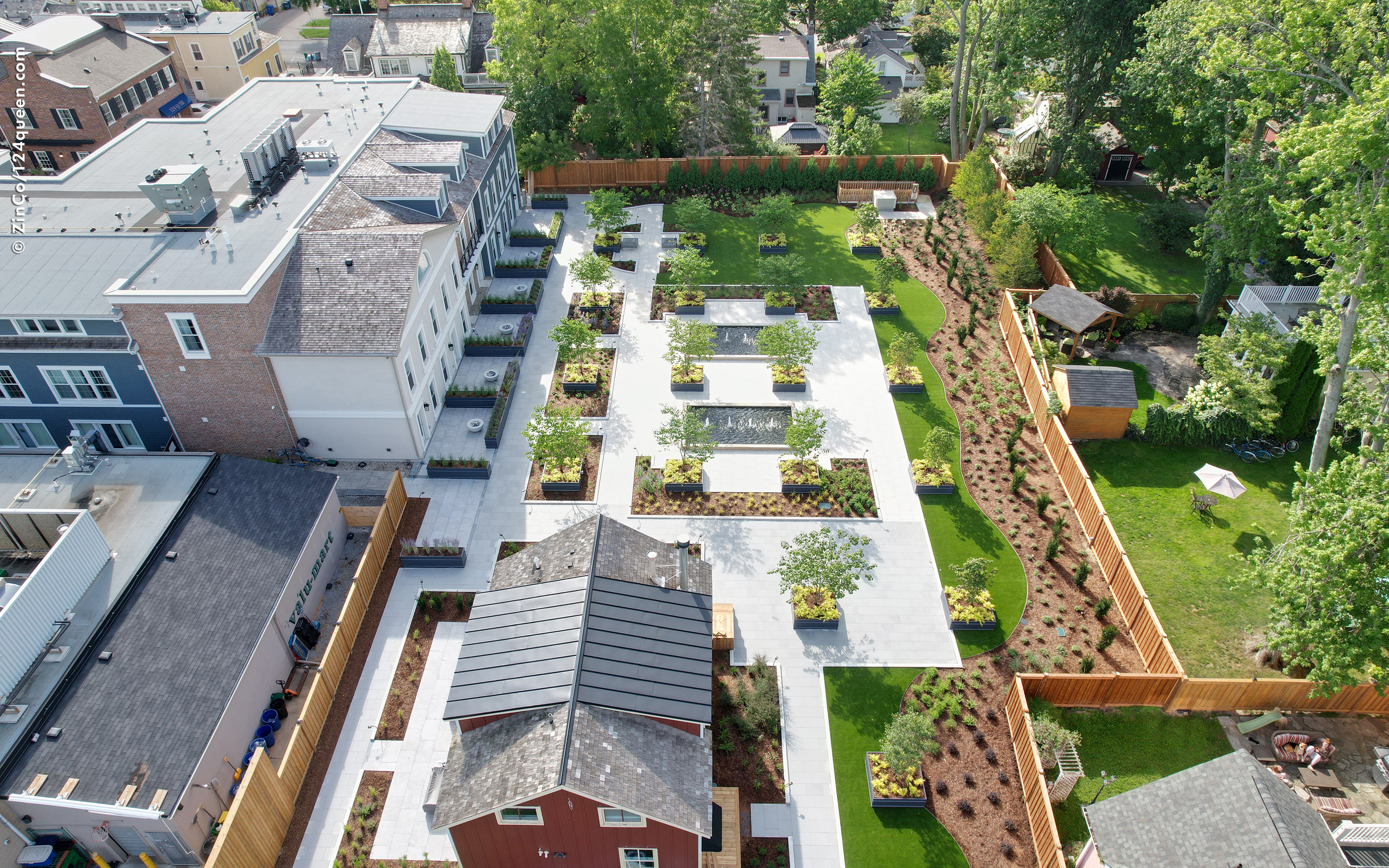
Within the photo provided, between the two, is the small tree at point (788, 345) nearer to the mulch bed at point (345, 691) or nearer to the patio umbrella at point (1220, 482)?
the mulch bed at point (345, 691)

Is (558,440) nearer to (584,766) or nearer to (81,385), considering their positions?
(584,766)

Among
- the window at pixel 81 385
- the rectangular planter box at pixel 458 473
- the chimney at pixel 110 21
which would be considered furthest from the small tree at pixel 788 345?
the chimney at pixel 110 21

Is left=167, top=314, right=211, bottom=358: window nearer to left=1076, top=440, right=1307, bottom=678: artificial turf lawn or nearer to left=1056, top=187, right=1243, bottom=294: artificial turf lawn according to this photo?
left=1076, top=440, right=1307, bottom=678: artificial turf lawn

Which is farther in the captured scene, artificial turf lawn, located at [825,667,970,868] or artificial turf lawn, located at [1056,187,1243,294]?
artificial turf lawn, located at [1056,187,1243,294]

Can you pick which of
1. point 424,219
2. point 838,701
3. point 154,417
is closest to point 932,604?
point 838,701

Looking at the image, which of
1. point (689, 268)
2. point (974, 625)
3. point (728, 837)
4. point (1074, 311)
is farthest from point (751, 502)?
point (1074, 311)

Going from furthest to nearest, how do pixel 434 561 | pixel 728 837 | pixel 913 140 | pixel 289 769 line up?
pixel 913 140
pixel 434 561
pixel 289 769
pixel 728 837

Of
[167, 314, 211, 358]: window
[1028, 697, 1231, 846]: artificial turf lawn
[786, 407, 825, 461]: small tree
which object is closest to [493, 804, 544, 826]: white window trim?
[1028, 697, 1231, 846]: artificial turf lawn
